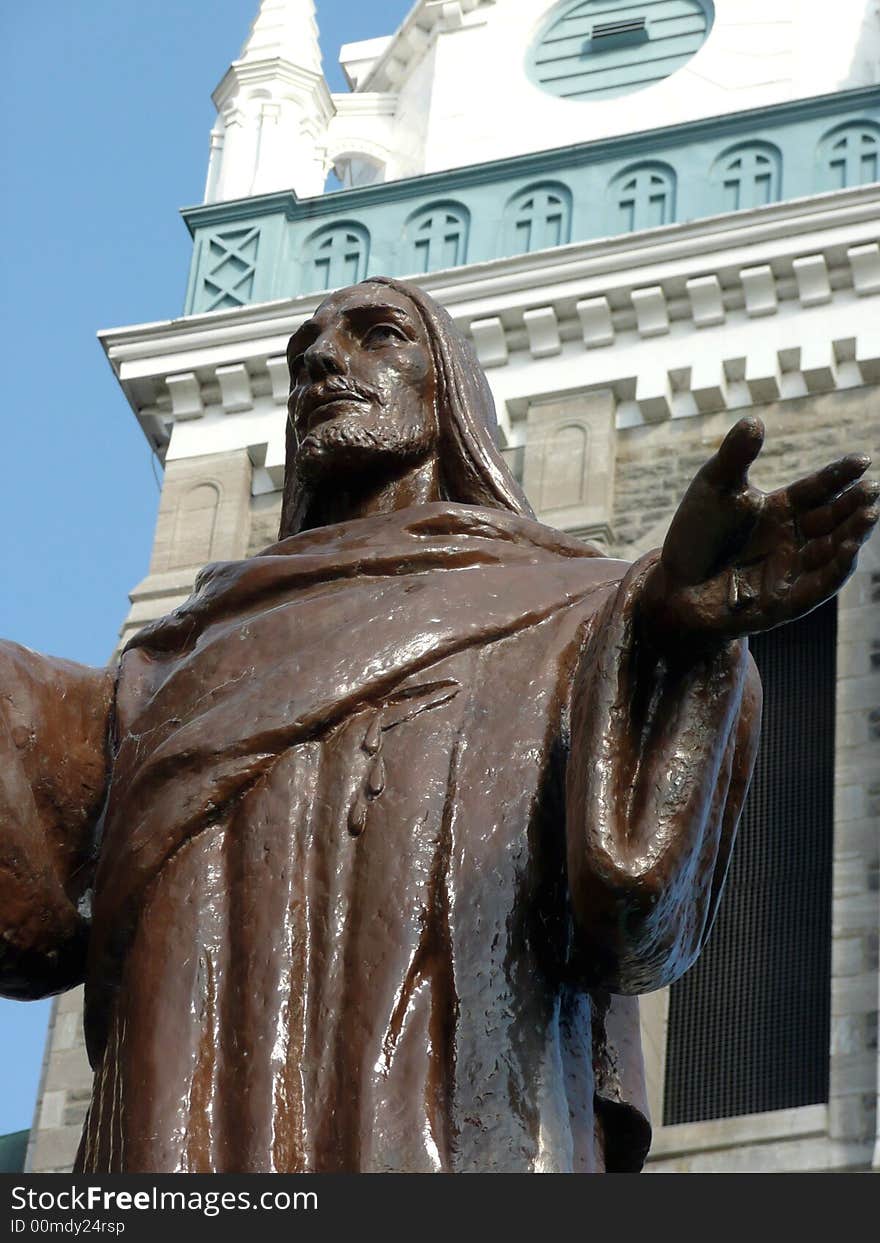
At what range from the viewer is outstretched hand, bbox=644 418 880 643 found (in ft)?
11.4

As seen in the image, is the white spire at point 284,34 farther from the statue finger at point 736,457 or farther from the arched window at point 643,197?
the statue finger at point 736,457

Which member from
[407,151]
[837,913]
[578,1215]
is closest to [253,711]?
[578,1215]

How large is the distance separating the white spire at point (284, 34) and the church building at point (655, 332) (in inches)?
0.9

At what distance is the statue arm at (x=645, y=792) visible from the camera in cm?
359

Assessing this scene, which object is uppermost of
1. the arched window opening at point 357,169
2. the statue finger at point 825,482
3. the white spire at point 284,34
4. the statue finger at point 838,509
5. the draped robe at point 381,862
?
the white spire at point 284,34

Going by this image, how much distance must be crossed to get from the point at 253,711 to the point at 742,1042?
43.2 feet

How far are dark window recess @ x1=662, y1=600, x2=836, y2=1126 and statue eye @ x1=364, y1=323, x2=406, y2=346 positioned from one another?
1216cm

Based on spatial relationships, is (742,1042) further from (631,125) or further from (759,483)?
(631,125)

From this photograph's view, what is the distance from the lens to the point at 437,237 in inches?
782

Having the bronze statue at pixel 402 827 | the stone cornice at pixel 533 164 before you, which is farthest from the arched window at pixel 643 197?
the bronze statue at pixel 402 827

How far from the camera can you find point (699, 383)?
19.0 m

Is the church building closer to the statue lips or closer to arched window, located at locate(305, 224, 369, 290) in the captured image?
arched window, located at locate(305, 224, 369, 290)

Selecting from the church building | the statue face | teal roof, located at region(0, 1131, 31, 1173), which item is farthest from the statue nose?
teal roof, located at region(0, 1131, 31, 1173)

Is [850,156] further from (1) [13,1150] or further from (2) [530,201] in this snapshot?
(1) [13,1150]
